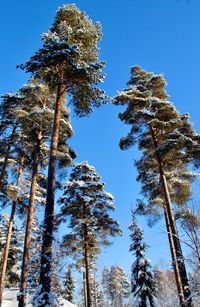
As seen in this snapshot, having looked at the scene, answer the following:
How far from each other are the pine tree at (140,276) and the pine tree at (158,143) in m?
1.90

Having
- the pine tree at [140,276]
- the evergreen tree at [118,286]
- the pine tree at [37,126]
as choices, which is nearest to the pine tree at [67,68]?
the pine tree at [37,126]

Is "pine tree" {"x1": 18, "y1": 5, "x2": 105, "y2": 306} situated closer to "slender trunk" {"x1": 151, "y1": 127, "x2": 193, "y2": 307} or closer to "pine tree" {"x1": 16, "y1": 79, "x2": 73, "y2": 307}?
"pine tree" {"x1": 16, "y1": 79, "x2": 73, "y2": 307}

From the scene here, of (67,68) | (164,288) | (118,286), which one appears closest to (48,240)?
(67,68)

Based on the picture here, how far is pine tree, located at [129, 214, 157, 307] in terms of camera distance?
1640 centimetres

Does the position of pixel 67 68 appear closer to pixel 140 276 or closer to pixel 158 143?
pixel 158 143

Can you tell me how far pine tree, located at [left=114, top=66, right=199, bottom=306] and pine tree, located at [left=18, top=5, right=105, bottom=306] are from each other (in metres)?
3.38

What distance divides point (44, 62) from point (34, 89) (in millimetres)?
5368

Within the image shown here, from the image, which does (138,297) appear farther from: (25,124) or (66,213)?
(25,124)

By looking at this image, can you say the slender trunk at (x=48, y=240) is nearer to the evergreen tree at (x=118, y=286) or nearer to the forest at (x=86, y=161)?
the forest at (x=86, y=161)

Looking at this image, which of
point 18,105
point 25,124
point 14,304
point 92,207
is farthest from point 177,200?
point 14,304

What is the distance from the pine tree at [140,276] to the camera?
53.8 ft

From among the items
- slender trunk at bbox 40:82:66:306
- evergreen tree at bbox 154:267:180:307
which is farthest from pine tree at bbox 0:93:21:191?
evergreen tree at bbox 154:267:180:307

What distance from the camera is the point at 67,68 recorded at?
1155 centimetres

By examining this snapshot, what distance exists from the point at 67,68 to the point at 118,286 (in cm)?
5097
